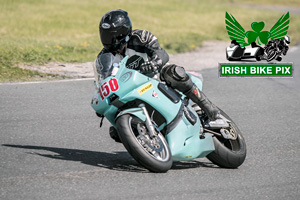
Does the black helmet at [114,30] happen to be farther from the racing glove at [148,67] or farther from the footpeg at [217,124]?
the footpeg at [217,124]

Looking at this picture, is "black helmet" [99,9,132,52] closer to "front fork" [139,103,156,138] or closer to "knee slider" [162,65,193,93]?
"knee slider" [162,65,193,93]

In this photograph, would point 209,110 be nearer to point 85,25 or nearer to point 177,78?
point 177,78

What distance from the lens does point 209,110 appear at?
6.38m

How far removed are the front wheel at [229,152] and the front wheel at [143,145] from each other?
639 mm

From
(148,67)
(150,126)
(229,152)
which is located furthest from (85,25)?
(150,126)

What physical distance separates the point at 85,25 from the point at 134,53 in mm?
14510

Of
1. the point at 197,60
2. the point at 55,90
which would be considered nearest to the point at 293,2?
the point at 197,60

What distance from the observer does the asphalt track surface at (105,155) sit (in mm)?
5430

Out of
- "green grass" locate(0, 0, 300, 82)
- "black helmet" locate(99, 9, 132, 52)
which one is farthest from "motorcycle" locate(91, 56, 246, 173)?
"green grass" locate(0, 0, 300, 82)

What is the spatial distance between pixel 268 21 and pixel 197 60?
11.8m

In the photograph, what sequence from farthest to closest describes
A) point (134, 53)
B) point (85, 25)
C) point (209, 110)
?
1. point (85, 25)
2. point (209, 110)
3. point (134, 53)

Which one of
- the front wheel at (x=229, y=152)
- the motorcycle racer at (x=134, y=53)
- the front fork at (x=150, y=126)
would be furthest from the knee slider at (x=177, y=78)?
the front wheel at (x=229, y=152)

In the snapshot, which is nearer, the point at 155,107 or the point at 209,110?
the point at 155,107

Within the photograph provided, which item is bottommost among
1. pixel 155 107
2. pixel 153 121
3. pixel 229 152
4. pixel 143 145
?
Answer: pixel 229 152
